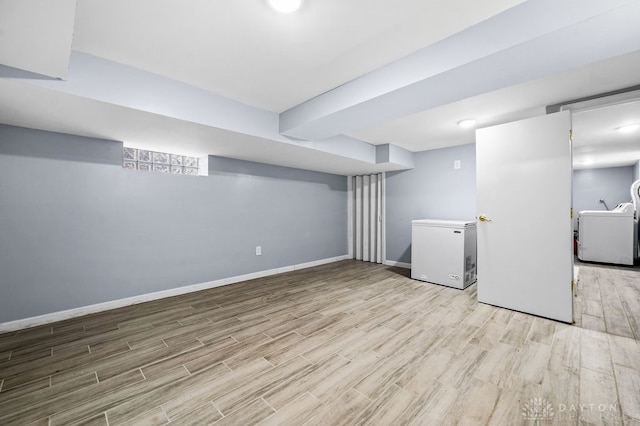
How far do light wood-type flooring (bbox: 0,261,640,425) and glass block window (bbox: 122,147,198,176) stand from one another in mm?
1746

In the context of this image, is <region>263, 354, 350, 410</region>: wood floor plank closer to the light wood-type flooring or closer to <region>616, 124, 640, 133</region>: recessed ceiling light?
the light wood-type flooring

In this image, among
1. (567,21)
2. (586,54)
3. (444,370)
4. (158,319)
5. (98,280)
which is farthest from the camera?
(98,280)

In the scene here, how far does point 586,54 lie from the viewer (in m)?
1.45

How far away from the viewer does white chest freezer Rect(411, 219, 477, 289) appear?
11.3ft

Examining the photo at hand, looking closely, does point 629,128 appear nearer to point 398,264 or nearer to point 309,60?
point 398,264

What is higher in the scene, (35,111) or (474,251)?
(35,111)

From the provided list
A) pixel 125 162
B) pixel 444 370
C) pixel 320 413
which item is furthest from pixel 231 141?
pixel 444 370

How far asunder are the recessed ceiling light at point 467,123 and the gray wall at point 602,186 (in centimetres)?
386

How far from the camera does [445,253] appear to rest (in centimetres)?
357

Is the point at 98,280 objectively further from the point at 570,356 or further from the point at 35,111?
the point at 570,356

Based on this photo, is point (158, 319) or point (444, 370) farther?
point (158, 319)

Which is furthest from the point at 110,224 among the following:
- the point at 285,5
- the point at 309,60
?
the point at 285,5

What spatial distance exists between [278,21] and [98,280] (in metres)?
3.08

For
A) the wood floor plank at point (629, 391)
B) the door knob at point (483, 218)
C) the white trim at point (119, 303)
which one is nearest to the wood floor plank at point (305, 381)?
the wood floor plank at point (629, 391)
